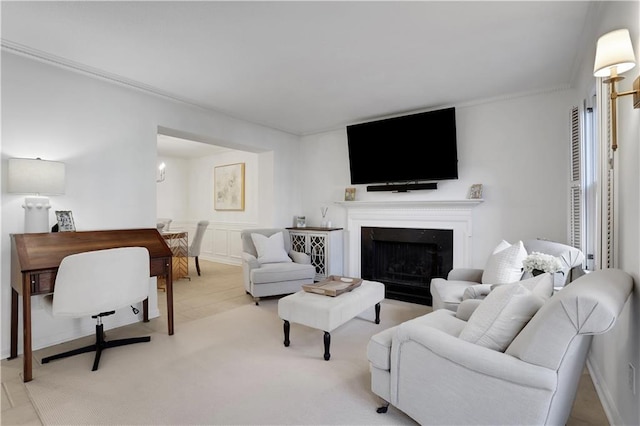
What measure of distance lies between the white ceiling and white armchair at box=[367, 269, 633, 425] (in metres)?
1.84

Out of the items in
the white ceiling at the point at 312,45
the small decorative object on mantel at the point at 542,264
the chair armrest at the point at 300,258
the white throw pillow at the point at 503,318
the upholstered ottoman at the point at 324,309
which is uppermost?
the white ceiling at the point at 312,45

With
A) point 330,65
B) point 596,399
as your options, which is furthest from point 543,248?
point 330,65

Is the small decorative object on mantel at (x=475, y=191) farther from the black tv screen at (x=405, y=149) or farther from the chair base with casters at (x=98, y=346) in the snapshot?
the chair base with casters at (x=98, y=346)

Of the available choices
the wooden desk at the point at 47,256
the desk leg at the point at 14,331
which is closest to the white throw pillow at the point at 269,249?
the wooden desk at the point at 47,256

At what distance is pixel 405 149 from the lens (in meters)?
4.20

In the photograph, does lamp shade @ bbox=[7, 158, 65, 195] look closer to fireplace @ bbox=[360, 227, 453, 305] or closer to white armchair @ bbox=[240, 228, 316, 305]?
white armchair @ bbox=[240, 228, 316, 305]

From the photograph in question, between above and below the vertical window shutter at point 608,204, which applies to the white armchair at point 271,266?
below

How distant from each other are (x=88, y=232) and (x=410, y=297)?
367cm

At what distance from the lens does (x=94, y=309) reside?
2367mm

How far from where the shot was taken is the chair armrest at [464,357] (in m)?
1.27

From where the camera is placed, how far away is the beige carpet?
6.00ft

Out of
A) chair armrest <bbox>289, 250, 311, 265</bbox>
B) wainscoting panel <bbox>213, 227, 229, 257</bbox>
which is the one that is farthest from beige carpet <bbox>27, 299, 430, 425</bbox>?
wainscoting panel <bbox>213, 227, 229, 257</bbox>

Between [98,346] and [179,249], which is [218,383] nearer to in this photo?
[98,346]

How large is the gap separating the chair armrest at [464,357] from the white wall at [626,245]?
0.54 metres
